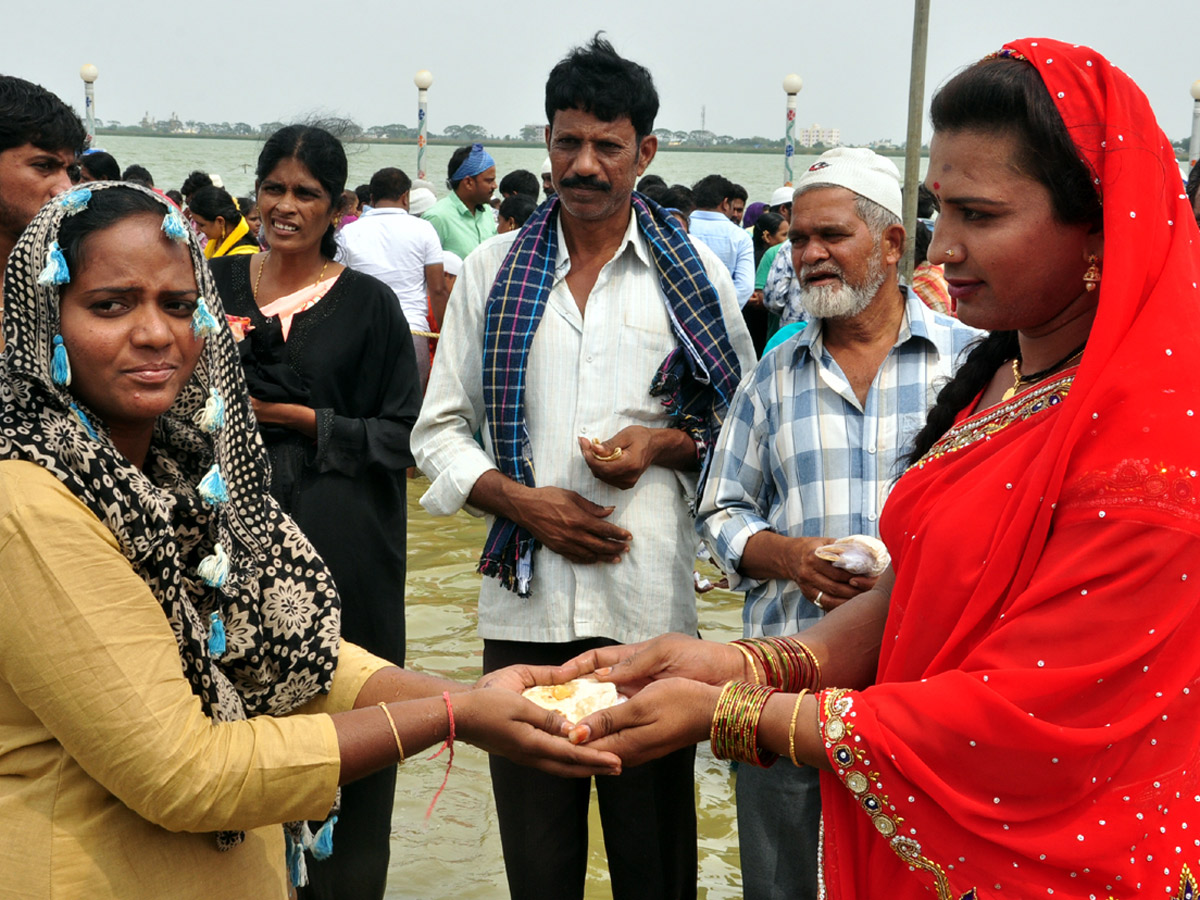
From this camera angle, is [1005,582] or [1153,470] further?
[1005,582]

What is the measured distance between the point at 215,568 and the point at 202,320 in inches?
18.7

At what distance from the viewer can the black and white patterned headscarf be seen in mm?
2023

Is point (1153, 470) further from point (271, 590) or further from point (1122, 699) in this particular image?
point (271, 590)

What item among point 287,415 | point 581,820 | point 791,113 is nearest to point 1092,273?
point 581,820

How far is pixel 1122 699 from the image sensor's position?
1808 mm

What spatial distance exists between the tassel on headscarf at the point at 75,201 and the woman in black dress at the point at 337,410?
1.61 meters

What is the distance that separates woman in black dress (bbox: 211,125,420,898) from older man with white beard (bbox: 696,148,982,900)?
114cm

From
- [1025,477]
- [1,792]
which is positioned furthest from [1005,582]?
[1,792]

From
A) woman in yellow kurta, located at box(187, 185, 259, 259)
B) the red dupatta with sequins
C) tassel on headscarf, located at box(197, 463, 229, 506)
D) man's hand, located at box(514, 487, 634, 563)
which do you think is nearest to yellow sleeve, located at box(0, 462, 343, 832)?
tassel on headscarf, located at box(197, 463, 229, 506)

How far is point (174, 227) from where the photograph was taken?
2209 mm

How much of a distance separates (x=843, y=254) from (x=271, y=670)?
1902 mm

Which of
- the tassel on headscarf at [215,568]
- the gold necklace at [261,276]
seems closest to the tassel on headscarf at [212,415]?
the tassel on headscarf at [215,568]

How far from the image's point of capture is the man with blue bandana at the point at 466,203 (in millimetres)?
10242

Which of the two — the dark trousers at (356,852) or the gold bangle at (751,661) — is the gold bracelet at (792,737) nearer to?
the gold bangle at (751,661)
